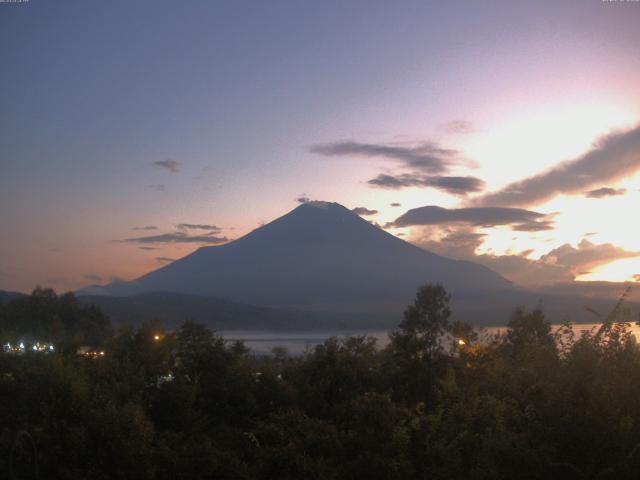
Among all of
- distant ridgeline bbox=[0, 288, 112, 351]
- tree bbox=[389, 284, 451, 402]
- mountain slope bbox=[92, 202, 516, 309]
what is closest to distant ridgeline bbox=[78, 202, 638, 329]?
mountain slope bbox=[92, 202, 516, 309]

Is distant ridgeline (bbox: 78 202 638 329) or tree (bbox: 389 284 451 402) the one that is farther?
distant ridgeline (bbox: 78 202 638 329)

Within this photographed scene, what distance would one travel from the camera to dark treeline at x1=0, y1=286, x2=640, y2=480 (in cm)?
895

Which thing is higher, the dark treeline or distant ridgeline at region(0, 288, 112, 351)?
distant ridgeline at region(0, 288, 112, 351)

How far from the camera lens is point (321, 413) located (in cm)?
1502

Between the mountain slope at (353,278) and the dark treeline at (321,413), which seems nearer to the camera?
the dark treeline at (321,413)

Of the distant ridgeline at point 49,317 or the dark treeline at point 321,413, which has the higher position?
the distant ridgeline at point 49,317

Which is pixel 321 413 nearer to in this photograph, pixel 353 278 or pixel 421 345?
pixel 421 345

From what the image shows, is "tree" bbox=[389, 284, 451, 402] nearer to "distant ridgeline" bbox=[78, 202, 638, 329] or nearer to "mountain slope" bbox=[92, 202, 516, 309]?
"distant ridgeline" bbox=[78, 202, 638, 329]

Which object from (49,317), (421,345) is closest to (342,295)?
(49,317)

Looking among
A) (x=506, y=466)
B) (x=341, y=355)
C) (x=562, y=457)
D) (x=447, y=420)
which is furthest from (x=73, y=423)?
(x=562, y=457)

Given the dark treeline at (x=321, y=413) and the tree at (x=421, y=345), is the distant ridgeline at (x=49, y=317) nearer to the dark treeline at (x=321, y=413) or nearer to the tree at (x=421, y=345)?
the tree at (x=421, y=345)

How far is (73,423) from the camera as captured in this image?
41.7 feet

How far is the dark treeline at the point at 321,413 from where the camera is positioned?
8953 mm

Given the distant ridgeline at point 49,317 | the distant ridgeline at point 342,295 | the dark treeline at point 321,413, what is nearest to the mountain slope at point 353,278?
the distant ridgeline at point 342,295
